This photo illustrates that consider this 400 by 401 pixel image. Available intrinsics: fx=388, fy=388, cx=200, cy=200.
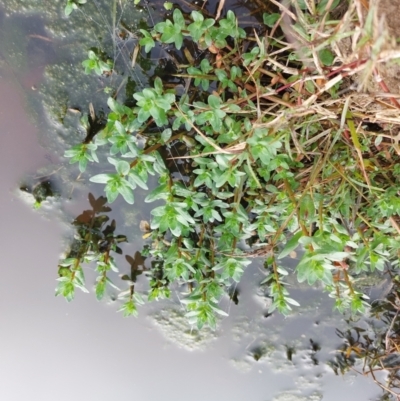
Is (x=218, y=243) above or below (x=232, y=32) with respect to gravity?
below

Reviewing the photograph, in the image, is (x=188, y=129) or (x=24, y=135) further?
(x=24, y=135)

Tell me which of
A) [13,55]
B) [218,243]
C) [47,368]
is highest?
[13,55]

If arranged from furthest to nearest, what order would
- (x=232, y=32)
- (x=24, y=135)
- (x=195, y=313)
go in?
(x=24, y=135)
(x=195, y=313)
(x=232, y=32)

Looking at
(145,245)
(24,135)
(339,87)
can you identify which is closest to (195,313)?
(145,245)

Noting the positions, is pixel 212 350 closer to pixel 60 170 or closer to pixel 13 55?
pixel 60 170

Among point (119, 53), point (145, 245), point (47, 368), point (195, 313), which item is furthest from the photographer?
point (47, 368)

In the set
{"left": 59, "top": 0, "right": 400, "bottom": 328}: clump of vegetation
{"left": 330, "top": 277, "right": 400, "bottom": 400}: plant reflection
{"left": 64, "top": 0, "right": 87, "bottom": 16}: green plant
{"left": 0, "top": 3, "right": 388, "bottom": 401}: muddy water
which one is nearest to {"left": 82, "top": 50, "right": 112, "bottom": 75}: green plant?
{"left": 59, "top": 0, "right": 400, "bottom": 328}: clump of vegetation

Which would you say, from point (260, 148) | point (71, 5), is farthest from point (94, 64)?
point (260, 148)
